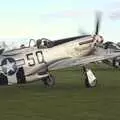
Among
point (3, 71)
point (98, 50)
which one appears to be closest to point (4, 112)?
point (3, 71)

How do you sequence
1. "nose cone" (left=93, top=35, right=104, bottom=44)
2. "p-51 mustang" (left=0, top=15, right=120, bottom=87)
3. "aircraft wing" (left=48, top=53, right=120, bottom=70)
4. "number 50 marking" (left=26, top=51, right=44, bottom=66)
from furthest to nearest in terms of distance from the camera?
"nose cone" (left=93, top=35, right=104, bottom=44)
"aircraft wing" (left=48, top=53, right=120, bottom=70)
"number 50 marking" (left=26, top=51, right=44, bottom=66)
"p-51 mustang" (left=0, top=15, right=120, bottom=87)

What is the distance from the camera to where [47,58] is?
1758cm

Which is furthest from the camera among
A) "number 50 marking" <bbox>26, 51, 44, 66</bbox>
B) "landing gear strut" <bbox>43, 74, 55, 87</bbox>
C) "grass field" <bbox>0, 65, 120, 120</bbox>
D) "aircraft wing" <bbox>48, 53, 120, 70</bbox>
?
"landing gear strut" <bbox>43, 74, 55, 87</bbox>

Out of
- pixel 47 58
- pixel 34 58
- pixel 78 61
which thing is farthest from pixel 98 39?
pixel 34 58

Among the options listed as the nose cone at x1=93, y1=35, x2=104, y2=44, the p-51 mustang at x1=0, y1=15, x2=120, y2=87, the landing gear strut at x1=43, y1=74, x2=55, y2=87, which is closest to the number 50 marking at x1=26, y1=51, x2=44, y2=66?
the p-51 mustang at x1=0, y1=15, x2=120, y2=87

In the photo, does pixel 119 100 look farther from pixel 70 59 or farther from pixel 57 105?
pixel 70 59

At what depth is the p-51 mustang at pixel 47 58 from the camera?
16.0m

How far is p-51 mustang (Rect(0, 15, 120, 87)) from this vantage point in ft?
52.6

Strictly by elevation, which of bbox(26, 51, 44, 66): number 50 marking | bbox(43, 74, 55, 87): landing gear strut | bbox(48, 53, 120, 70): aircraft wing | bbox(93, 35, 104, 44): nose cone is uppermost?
bbox(93, 35, 104, 44): nose cone

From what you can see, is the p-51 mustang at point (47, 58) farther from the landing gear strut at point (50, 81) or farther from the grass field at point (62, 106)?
the grass field at point (62, 106)

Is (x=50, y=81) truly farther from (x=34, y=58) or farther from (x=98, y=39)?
(x=98, y=39)

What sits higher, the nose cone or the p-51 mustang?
the nose cone

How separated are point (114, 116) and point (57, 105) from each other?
8.26ft

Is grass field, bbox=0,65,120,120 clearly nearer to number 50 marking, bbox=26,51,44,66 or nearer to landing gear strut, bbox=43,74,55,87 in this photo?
number 50 marking, bbox=26,51,44,66
